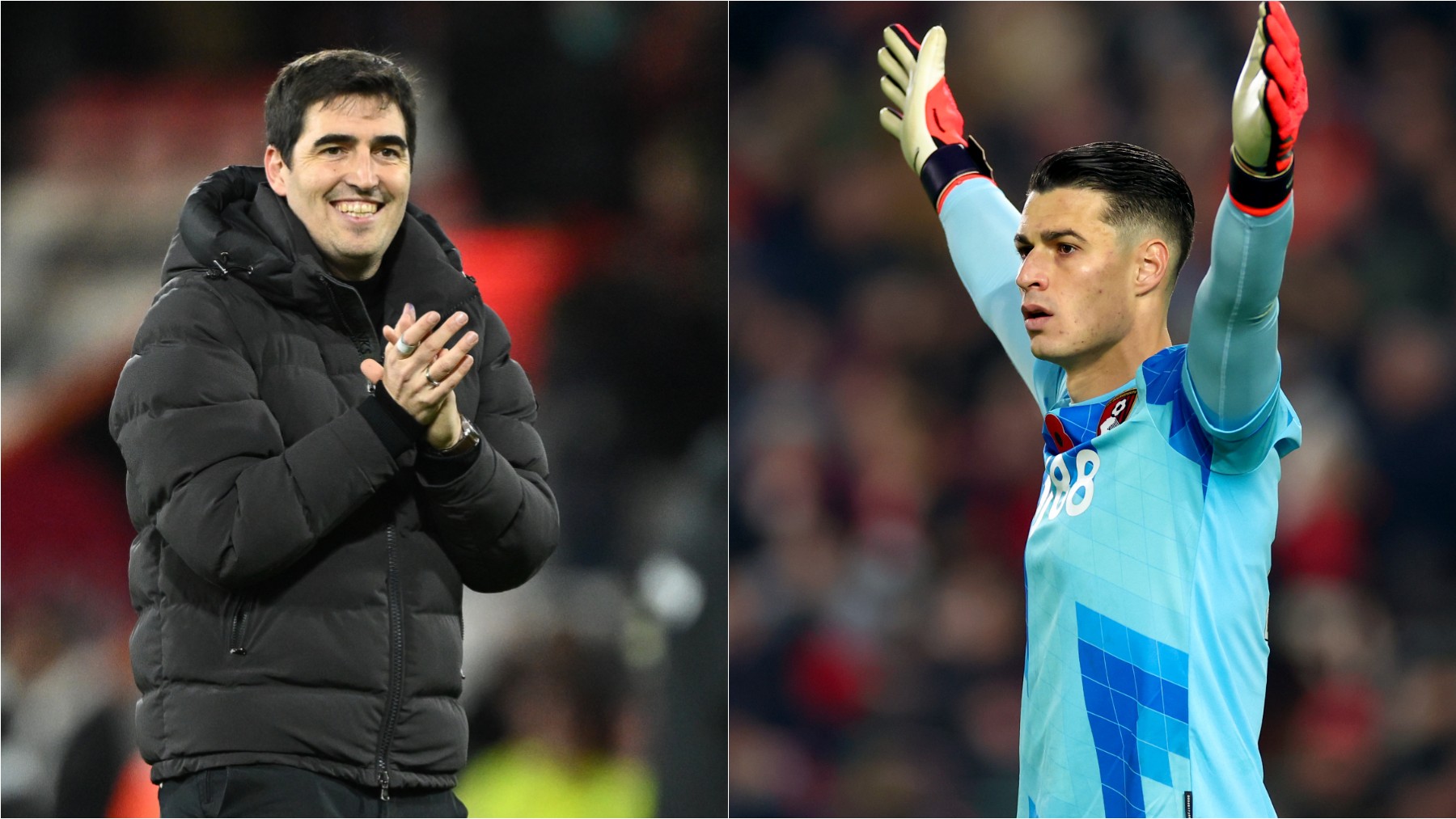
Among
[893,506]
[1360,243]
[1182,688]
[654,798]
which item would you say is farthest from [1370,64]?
[1182,688]

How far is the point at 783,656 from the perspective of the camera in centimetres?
470

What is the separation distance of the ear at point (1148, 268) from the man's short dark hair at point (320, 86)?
44.6 inches

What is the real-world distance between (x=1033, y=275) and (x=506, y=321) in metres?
2.76

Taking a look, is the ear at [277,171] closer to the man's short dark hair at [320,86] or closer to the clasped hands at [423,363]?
the man's short dark hair at [320,86]

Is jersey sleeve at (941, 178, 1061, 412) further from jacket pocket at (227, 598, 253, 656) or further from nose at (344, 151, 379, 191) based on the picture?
jacket pocket at (227, 598, 253, 656)

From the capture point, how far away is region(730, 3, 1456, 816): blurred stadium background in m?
4.61

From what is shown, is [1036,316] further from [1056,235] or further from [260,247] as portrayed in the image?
[260,247]

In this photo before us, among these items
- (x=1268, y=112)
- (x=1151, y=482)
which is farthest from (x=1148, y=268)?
(x=1268, y=112)

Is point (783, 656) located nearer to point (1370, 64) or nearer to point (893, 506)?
point (893, 506)

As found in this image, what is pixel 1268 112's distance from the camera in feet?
5.51

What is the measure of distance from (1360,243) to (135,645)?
435 centimetres

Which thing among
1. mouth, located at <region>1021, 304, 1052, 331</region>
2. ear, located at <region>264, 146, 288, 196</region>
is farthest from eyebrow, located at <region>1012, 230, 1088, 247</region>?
ear, located at <region>264, 146, 288, 196</region>

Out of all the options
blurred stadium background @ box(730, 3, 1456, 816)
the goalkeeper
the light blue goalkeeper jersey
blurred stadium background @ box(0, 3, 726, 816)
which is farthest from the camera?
blurred stadium background @ box(730, 3, 1456, 816)

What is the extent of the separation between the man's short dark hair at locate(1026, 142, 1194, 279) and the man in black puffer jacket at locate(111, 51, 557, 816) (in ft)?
3.06
